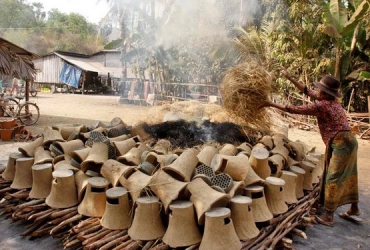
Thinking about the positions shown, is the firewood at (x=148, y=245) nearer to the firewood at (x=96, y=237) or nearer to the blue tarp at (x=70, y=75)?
the firewood at (x=96, y=237)

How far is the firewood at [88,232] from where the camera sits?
2.90m

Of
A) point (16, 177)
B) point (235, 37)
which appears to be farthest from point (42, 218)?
point (235, 37)

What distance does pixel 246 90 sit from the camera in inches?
165

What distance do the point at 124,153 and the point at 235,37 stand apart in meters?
10.9

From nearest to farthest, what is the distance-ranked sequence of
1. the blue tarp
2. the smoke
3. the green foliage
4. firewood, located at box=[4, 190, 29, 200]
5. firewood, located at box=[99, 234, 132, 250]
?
firewood, located at box=[99, 234, 132, 250], firewood, located at box=[4, 190, 29, 200], the smoke, the blue tarp, the green foliage

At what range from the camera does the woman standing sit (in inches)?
149

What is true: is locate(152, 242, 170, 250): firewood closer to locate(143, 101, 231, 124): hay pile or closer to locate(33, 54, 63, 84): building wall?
locate(143, 101, 231, 124): hay pile

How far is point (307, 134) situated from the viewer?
11.4 meters

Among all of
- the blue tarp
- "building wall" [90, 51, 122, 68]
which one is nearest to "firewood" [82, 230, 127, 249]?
the blue tarp

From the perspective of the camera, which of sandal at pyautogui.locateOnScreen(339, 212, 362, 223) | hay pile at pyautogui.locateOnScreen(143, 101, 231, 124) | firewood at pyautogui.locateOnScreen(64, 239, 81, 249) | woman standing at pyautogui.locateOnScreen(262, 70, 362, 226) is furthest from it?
hay pile at pyautogui.locateOnScreen(143, 101, 231, 124)

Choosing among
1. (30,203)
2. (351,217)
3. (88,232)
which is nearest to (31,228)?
(30,203)

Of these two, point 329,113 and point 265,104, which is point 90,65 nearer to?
point 265,104

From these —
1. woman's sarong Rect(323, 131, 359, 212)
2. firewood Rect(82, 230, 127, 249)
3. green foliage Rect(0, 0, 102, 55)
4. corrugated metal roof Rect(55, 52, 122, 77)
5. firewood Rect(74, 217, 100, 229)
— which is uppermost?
green foliage Rect(0, 0, 102, 55)

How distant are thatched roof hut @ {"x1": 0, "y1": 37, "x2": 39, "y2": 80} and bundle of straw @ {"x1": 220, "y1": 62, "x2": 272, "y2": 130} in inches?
278
